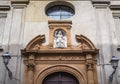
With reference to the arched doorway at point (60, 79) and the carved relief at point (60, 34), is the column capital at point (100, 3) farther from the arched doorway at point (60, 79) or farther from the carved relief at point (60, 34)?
the arched doorway at point (60, 79)

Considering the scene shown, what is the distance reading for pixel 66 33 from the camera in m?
13.0

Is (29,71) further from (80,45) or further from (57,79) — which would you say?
(80,45)

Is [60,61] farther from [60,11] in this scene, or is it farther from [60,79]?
[60,11]

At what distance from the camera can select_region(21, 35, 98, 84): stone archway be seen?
38.9ft

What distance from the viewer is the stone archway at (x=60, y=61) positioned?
466 inches

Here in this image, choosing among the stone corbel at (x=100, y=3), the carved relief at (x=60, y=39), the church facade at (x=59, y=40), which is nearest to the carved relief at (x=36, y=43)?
the church facade at (x=59, y=40)

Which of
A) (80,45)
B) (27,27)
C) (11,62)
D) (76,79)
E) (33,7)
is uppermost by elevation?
(33,7)

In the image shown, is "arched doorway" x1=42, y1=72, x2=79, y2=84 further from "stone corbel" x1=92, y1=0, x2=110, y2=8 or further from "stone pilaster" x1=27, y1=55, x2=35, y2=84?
"stone corbel" x1=92, y1=0, x2=110, y2=8

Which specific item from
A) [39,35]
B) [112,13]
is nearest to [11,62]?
[39,35]

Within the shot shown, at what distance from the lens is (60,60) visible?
12.2 metres

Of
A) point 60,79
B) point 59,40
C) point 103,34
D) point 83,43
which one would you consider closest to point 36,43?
point 59,40

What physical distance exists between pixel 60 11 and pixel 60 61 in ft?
10.1

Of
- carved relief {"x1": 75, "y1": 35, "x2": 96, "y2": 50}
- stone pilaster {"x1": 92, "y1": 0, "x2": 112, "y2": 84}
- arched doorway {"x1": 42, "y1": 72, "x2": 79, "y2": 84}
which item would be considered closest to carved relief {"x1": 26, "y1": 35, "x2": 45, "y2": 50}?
arched doorway {"x1": 42, "y1": 72, "x2": 79, "y2": 84}

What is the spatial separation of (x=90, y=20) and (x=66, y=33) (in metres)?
1.38
